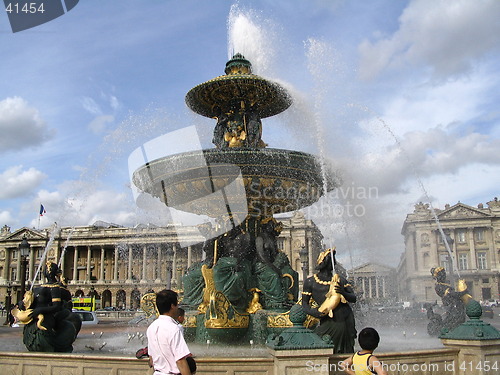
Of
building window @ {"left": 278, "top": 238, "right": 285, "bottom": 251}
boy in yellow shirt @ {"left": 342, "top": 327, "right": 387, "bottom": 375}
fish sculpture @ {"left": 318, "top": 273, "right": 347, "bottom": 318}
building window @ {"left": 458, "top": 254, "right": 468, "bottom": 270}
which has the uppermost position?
building window @ {"left": 278, "top": 238, "right": 285, "bottom": 251}

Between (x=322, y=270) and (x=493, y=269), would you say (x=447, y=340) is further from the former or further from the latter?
(x=493, y=269)

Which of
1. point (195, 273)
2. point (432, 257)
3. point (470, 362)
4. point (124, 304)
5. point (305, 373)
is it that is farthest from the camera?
point (124, 304)

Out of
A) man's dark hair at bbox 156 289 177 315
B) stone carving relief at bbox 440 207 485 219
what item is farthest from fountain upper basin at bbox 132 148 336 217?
stone carving relief at bbox 440 207 485 219

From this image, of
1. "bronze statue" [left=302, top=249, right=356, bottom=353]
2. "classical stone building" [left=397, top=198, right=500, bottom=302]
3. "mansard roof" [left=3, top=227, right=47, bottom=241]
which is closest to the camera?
"bronze statue" [left=302, top=249, right=356, bottom=353]

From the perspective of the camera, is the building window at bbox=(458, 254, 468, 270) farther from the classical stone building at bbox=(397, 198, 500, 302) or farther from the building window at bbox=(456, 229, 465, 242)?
the building window at bbox=(456, 229, 465, 242)

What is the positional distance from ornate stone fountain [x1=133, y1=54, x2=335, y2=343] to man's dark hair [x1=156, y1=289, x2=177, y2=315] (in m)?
4.95

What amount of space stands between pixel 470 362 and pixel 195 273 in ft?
16.5

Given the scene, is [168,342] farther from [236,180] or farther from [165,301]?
[236,180]

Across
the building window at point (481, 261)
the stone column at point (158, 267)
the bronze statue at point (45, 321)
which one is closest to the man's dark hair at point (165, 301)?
the bronze statue at point (45, 321)

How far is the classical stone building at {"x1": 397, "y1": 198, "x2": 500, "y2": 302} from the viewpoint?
245 feet

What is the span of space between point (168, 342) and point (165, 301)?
0.79ft

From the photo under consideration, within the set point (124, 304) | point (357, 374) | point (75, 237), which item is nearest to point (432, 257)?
point (124, 304)

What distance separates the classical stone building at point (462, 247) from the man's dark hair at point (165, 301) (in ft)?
237

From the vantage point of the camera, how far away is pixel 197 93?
9680 mm
